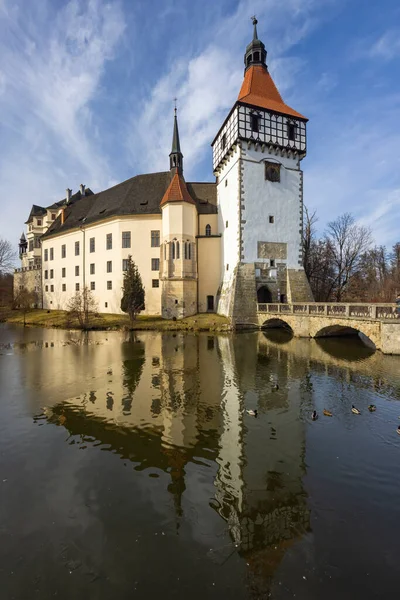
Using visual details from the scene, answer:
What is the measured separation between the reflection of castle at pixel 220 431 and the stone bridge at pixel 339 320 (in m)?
5.92

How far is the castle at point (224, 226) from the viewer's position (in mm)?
30328

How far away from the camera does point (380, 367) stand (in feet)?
45.2

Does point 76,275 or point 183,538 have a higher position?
point 76,275

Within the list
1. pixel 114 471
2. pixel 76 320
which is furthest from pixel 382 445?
pixel 76 320

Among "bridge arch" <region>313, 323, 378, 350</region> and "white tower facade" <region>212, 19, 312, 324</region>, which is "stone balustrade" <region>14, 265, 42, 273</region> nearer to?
"white tower facade" <region>212, 19, 312, 324</region>

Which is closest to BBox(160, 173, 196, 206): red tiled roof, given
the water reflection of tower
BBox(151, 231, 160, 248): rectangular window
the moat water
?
BBox(151, 231, 160, 248): rectangular window

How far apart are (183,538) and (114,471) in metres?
2.17

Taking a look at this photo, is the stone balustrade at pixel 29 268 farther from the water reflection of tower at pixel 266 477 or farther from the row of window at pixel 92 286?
the water reflection of tower at pixel 266 477

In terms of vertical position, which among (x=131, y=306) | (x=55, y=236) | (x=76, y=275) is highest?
(x=55, y=236)

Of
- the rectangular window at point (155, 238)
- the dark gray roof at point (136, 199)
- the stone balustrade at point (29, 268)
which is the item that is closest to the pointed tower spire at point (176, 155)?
the dark gray roof at point (136, 199)

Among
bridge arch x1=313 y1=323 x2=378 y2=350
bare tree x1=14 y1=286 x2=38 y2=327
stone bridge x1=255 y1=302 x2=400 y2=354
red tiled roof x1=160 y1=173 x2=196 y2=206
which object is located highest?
red tiled roof x1=160 y1=173 x2=196 y2=206

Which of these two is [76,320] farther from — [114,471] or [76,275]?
[114,471]

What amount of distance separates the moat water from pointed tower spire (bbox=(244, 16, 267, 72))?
1532 inches

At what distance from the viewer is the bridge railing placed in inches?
656
